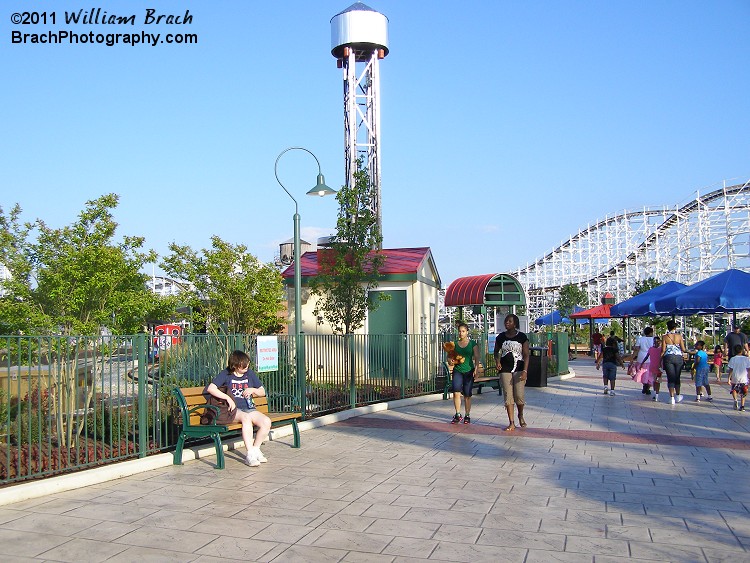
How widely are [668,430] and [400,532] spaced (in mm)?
7298

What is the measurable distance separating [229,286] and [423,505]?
13.9 metres

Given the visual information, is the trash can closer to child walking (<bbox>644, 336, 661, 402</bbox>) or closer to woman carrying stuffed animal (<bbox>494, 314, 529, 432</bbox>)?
child walking (<bbox>644, 336, 661, 402</bbox>)

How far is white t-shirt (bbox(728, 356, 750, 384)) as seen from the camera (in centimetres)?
1424

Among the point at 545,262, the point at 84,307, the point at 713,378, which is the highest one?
the point at 545,262

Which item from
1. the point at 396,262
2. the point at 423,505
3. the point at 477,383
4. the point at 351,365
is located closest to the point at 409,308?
the point at 396,262

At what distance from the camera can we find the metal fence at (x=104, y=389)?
7055 mm

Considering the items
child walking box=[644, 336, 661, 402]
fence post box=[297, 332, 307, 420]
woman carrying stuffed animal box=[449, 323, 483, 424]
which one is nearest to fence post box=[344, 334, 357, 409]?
fence post box=[297, 332, 307, 420]

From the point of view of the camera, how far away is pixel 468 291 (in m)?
25.0

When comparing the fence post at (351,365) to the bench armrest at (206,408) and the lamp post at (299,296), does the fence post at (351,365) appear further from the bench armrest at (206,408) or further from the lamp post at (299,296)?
the bench armrest at (206,408)

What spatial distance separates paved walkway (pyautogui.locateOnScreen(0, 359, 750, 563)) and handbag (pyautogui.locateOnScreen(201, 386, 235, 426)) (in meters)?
0.53

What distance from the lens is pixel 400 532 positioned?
5.72 m

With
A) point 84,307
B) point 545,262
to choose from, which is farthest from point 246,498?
point 545,262

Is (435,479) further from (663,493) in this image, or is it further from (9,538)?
(9,538)

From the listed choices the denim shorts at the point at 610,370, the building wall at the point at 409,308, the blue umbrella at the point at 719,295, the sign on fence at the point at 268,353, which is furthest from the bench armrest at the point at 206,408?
the blue umbrella at the point at 719,295
